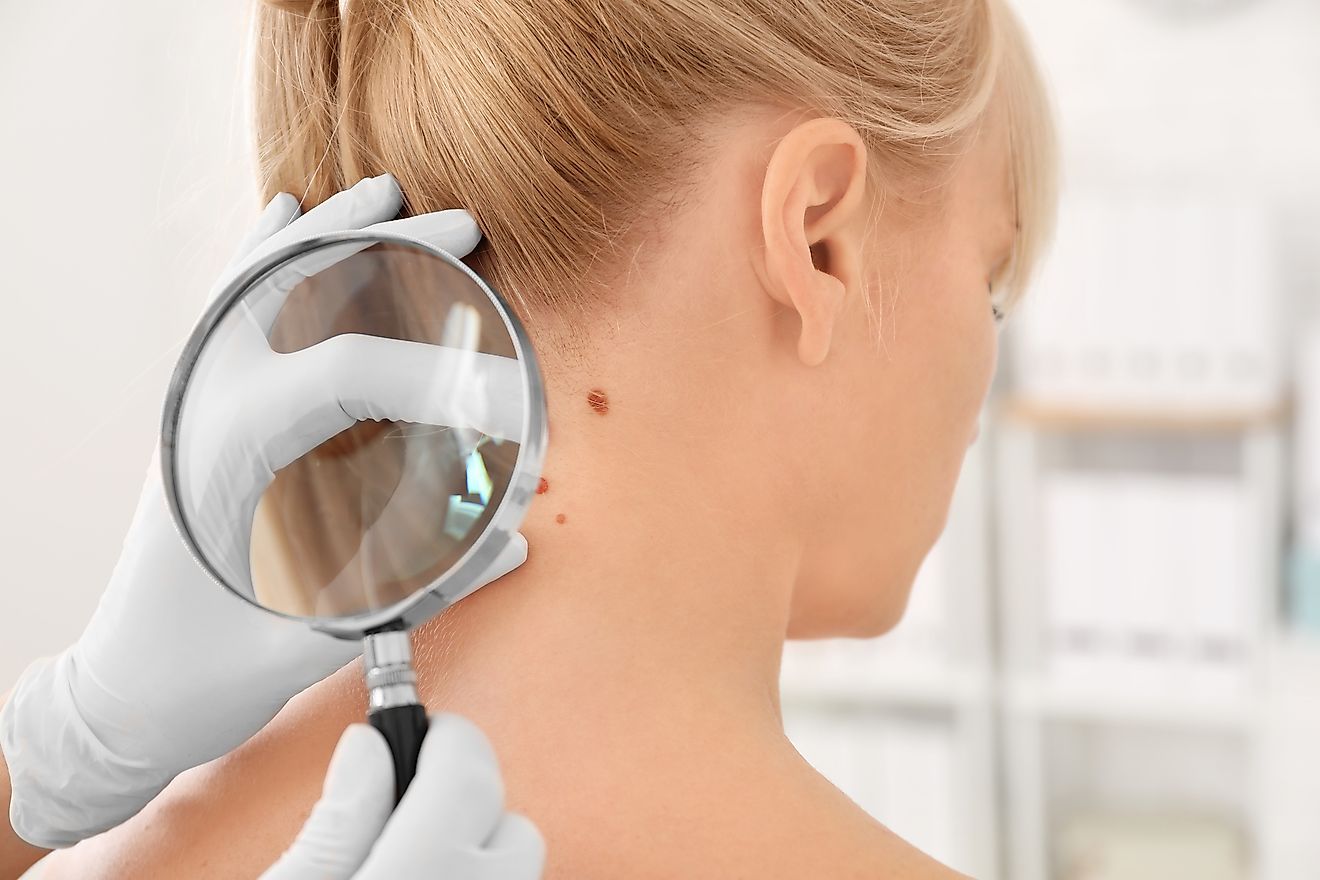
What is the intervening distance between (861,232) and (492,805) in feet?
1.30

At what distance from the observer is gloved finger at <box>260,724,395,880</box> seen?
0.49 m

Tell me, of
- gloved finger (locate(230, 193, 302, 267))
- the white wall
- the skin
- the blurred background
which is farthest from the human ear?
the blurred background

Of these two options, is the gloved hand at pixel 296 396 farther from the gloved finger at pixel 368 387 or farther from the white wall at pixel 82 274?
the white wall at pixel 82 274

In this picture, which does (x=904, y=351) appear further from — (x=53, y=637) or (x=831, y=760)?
(x=831, y=760)

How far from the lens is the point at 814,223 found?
0.71 m

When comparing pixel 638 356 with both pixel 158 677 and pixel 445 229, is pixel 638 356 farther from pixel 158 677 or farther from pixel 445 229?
pixel 158 677

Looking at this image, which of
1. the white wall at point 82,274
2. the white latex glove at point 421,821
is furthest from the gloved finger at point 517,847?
the white wall at point 82,274

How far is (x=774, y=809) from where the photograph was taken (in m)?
0.61

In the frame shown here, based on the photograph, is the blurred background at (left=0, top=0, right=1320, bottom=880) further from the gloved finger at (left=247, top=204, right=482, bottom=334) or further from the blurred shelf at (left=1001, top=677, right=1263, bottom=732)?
the gloved finger at (left=247, top=204, right=482, bottom=334)

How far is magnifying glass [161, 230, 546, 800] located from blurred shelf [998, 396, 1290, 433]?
60.5 inches

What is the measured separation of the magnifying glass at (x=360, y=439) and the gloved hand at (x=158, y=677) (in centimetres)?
9

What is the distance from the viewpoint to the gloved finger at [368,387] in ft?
1.86

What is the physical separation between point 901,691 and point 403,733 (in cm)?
179

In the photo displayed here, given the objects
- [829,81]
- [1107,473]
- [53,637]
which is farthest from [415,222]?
[1107,473]
